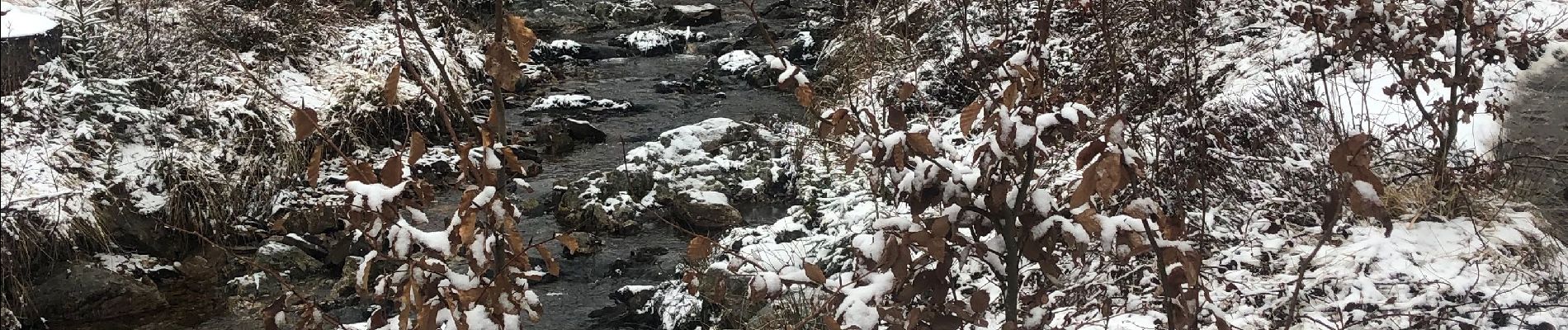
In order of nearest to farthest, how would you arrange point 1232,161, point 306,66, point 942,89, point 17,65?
point 1232,161
point 17,65
point 942,89
point 306,66

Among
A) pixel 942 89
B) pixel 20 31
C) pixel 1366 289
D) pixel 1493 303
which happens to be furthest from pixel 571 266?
pixel 1493 303

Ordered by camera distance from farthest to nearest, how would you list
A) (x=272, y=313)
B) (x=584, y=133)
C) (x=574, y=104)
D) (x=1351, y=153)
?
(x=574, y=104) → (x=584, y=133) → (x=272, y=313) → (x=1351, y=153)

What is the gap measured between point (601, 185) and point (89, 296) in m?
2.91

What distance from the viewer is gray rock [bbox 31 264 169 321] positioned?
5.05 meters

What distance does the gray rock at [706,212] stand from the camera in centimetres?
622

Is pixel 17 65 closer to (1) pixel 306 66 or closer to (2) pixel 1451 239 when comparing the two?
(1) pixel 306 66

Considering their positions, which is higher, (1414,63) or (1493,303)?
(1414,63)

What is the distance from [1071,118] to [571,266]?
4.34 m

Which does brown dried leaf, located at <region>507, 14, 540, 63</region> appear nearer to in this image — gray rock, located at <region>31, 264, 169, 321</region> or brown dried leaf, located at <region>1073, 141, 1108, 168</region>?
brown dried leaf, located at <region>1073, 141, 1108, 168</region>

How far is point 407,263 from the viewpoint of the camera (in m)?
2.09

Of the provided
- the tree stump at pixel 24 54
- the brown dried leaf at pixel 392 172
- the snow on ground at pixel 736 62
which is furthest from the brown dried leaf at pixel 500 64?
→ the snow on ground at pixel 736 62

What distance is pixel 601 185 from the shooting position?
6.56 m

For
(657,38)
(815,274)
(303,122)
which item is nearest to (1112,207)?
(815,274)

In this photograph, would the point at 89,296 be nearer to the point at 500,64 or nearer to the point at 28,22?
the point at 28,22
